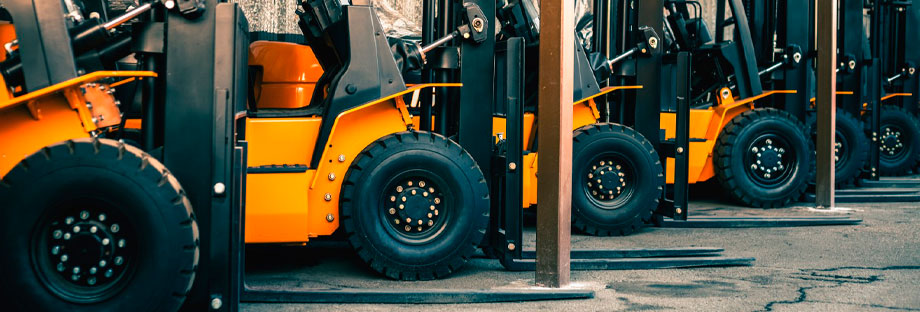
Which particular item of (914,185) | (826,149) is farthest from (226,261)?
(914,185)

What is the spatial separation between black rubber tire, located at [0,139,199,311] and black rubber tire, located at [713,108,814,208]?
6409 mm

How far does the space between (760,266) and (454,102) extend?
2344mm

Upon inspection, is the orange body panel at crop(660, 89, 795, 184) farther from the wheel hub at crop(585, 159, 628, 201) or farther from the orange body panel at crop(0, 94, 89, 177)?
the orange body panel at crop(0, 94, 89, 177)

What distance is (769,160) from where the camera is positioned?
948 centimetres

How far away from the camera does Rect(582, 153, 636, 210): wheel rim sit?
779cm

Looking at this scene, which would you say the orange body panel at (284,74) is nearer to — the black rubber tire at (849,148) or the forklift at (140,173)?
the forklift at (140,173)

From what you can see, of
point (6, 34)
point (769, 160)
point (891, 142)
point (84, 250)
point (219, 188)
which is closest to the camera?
point (84, 250)

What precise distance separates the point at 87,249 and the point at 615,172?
465 cm

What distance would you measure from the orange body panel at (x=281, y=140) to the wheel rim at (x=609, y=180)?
2.78 meters

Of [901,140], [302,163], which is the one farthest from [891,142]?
[302,163]

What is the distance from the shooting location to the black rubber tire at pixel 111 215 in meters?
4.11

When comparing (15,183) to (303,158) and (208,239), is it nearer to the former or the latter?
(208,239)

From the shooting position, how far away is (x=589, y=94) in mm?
7832

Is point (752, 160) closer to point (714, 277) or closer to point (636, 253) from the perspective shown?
point (636, 253)
